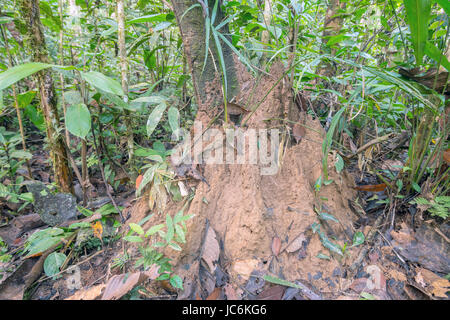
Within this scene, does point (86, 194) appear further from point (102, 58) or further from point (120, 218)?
point (102, 58)

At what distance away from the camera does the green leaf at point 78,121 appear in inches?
43.6

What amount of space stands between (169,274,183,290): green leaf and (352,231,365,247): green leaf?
33.5 inches

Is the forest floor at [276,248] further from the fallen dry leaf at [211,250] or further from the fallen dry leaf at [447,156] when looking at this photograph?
the fallen dry leaf at [447,156]

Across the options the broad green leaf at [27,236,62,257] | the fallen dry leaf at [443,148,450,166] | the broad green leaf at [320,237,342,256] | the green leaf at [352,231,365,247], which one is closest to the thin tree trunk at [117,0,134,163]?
the broad green leaf at [27,236,62,257]

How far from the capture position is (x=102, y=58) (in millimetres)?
1927

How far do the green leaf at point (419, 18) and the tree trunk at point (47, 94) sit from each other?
1.74 metres

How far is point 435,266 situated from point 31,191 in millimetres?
2118

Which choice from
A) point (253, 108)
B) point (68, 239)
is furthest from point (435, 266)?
point (68, 239)

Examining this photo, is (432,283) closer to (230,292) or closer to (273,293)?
(273,293)

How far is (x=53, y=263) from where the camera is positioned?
121 centimetres

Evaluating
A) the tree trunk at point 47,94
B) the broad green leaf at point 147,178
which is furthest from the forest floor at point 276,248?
the tree trunk at point 47,94

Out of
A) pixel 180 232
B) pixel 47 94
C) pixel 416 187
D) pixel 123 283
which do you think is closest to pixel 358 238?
pixel 416 187

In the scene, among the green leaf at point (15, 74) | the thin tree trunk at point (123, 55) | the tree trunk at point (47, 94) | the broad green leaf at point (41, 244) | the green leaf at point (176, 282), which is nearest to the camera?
the green leaf at point (15, 74)
